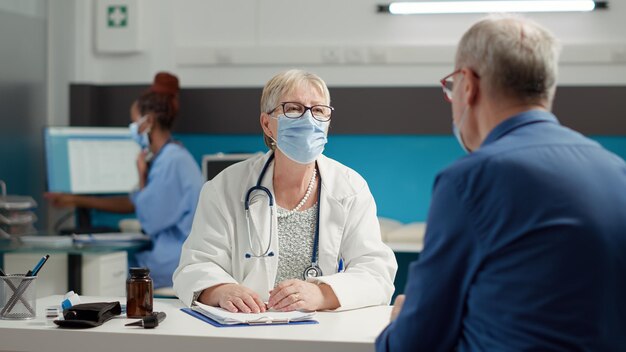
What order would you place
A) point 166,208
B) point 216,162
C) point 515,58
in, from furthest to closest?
point 216,162
point 166,208
point 515,58

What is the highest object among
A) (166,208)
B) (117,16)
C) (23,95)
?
(117,16)

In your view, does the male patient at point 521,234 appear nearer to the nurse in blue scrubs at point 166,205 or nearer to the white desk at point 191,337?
the white desk at point 191,337

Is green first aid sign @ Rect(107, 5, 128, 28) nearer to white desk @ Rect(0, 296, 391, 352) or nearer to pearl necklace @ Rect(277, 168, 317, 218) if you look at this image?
pearl necklace @ Rect(277, 168, 317, 218)

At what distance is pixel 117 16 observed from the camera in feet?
18.8

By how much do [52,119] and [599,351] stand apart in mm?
4845

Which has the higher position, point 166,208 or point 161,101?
point 161,101

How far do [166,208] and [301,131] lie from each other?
2075 millimetres

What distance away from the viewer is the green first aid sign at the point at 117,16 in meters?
5.70

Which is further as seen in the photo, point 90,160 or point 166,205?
point 90,160

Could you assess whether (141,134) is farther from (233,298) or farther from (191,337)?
(191,337)

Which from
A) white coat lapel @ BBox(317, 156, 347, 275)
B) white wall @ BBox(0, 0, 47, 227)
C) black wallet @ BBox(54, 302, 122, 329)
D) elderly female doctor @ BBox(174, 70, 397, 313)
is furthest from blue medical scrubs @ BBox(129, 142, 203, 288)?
black wallet @ BBox(54, 302, 122, 329)

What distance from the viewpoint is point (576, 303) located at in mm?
1596

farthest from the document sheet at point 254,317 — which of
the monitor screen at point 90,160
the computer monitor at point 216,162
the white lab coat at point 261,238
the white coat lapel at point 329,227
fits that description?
the monitor screen at point 90,160

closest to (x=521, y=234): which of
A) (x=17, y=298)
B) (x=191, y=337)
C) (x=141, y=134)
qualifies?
(x=191, y=337)
